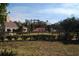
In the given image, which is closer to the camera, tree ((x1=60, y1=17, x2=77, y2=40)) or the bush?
tree ((x1=60, y1=17, x2=77, y2=40))

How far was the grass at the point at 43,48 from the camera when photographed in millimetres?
4988

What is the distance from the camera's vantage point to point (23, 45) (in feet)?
16.5

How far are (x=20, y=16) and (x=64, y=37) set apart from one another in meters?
0.83

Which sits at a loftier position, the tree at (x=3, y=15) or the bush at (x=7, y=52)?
the tree at (x=3, y=15)

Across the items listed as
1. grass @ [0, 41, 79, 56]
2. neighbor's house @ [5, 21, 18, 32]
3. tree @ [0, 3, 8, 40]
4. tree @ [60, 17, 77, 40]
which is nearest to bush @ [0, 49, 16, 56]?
grass @ [0, 41, 79, 56]

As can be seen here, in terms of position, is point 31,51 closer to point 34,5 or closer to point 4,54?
point 4,54

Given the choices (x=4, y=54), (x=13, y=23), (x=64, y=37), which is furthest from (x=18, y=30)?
(x=64, y=37)

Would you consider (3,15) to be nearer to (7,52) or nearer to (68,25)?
(7,52)

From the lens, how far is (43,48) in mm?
5031

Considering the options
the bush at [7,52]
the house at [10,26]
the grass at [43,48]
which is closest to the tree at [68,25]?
the grass at [43,48]

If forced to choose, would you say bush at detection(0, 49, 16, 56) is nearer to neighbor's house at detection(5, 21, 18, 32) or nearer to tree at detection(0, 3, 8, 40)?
tree at detection(0, 3, 8, 40)

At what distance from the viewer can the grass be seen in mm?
4988

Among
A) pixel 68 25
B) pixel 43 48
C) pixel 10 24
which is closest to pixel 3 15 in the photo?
pixel 10 24

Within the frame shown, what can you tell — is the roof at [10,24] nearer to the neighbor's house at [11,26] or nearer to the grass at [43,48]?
the neighbor's house at [11,26]
